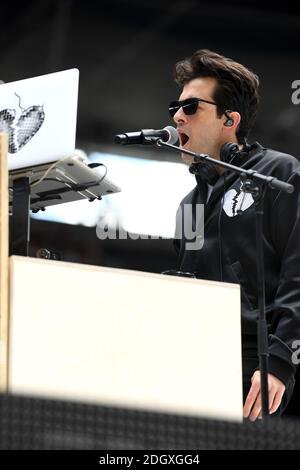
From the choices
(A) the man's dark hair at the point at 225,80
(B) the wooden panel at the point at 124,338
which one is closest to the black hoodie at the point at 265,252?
(A) the man's dark hair at the point at 225,80

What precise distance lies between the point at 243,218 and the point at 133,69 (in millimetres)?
4443

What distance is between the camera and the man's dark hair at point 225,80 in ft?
12.4

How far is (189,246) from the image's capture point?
3.60 metres

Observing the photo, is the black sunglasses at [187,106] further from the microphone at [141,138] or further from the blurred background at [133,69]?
the blurred background at [133,69]

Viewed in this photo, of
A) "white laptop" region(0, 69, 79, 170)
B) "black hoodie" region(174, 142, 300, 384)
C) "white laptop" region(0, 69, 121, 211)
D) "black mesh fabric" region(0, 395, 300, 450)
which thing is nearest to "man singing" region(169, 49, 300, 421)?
"black hoodie" region(174, 142, 300, 384)

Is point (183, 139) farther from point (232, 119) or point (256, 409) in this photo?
point (256, 409)

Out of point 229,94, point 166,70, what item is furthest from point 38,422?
point 166,70

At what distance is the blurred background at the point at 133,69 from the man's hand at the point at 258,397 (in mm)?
3811

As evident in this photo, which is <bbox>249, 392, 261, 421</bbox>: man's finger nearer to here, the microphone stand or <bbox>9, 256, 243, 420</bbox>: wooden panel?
the microphone stand

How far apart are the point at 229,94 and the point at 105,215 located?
4.07 metres

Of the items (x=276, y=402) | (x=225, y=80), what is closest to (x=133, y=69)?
(x=225, y=80)

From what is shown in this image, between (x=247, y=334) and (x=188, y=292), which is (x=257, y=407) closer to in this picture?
(x=247, y=334)

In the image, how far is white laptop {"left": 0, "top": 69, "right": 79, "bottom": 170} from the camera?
3.01 meters

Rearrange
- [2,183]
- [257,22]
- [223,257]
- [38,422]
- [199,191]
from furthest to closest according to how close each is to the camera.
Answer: [257,22], [199,191], [223,257], [2,183], [38,422]
